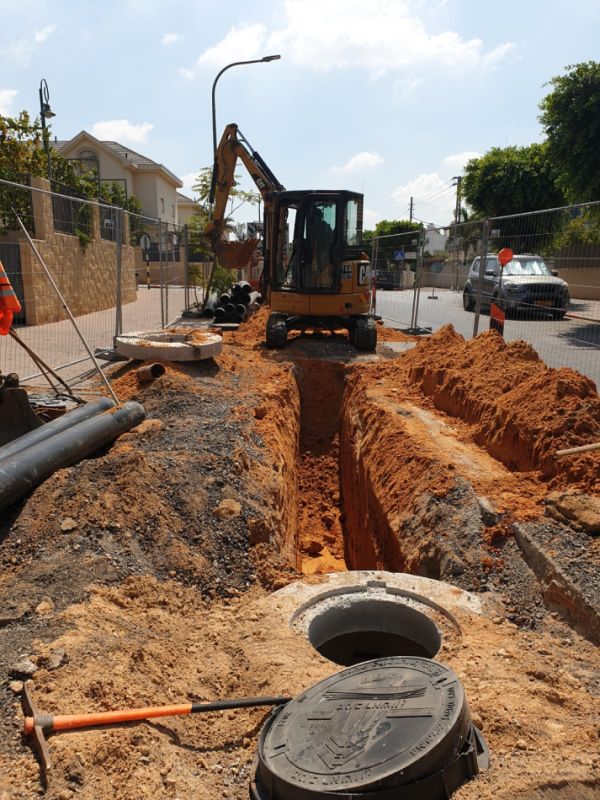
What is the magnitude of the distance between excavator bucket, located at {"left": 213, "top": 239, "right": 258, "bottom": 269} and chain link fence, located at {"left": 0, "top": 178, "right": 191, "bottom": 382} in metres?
1.28

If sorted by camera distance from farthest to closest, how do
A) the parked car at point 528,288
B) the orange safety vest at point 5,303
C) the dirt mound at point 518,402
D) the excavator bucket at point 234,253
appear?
the excavator bucket at point 234,253
the parked car at point 528,288
the orange safety vest at point 5,303
the dirt mound at point 518,402

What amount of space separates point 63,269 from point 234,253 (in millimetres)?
4373

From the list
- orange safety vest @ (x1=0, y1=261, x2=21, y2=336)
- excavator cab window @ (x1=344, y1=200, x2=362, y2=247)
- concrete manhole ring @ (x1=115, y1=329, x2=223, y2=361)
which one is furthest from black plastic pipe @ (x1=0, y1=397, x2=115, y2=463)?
excavator cab window @ (x1=344, y1=200, x2=362, y2=247)

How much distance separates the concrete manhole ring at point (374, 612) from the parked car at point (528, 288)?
19.3ft

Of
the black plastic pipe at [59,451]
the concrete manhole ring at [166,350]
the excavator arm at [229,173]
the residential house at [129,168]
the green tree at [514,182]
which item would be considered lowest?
the black plastic pipe at [59,451]

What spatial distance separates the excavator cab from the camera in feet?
37.3

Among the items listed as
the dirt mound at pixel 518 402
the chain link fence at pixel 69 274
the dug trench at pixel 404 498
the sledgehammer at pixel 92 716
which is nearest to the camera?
the sledgehammer at pixel 92 716

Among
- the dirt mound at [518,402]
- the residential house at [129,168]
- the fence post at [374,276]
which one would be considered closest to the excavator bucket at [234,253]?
the fence post at [374,276]

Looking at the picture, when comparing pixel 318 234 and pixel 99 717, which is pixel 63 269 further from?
pixel 99 717

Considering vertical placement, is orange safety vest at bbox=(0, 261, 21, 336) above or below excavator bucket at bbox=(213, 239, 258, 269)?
below

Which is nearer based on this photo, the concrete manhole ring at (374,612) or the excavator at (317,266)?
the concrete manhole ring at (374,612)

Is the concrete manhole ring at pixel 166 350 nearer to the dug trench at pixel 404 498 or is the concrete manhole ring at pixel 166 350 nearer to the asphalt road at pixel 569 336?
the dug trench at pixel 404 498

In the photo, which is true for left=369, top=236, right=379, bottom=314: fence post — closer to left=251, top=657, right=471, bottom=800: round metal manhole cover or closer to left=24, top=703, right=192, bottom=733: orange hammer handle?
left=251, top=657, right=471, bottom=800: round metal manhole cover

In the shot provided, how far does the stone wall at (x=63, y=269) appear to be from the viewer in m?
12.0
